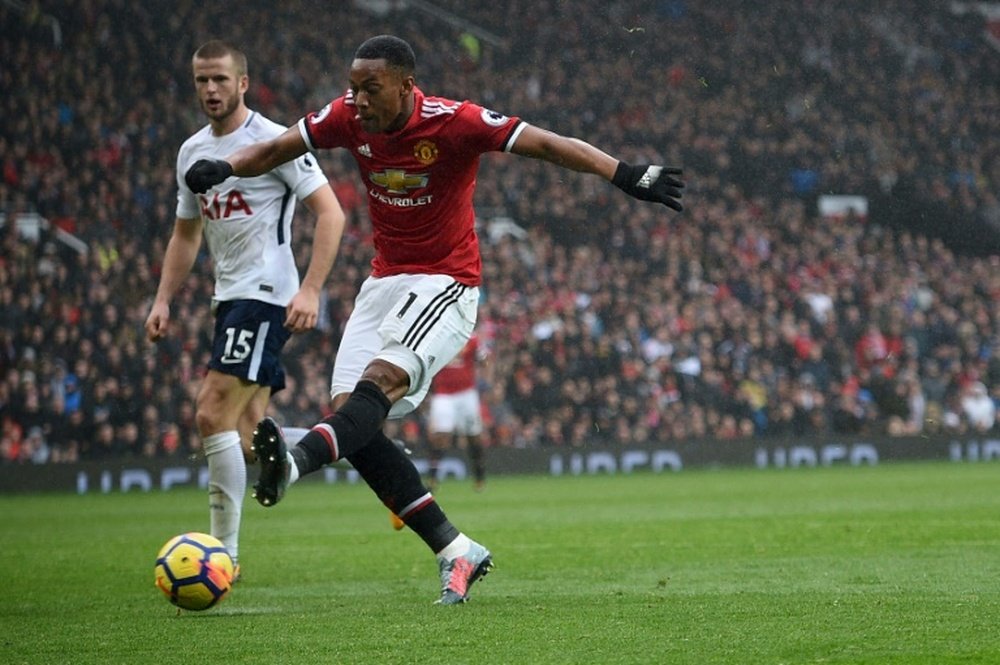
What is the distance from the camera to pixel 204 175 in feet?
20.7

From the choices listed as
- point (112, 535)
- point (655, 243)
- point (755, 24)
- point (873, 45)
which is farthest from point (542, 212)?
point (112, 535)

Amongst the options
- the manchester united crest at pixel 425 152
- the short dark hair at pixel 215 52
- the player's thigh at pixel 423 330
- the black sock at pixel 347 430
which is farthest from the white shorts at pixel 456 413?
the black sock at pixel 347 430

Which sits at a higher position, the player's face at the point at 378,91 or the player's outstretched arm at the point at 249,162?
the player's face at the point at 378,91

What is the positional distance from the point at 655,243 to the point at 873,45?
897 cm

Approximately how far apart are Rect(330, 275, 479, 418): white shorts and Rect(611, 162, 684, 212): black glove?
37.5 inches

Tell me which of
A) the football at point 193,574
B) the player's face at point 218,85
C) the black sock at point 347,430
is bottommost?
the football at point 193,574

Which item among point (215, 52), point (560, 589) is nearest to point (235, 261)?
point (215, 52)

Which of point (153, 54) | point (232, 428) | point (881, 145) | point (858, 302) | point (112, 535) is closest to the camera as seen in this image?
point (232, 428)

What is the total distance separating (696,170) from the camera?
→ 28.0 m

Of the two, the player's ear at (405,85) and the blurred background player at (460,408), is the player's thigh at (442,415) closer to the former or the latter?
the blurred background player at (460,408)

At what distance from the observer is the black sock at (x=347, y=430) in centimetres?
559

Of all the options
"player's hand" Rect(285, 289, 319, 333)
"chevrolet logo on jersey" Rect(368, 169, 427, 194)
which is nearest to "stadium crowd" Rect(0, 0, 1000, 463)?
"player's hand" Rect(285, 289, 319, 333)

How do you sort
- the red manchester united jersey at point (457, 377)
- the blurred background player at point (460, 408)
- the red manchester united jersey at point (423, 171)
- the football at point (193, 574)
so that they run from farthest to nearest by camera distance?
the red manchester united jersey at point (457, 377) → the blurred background player at point (460, 408) → the red manchester united jersey at point (423, 171) → the football at point (193, 574)

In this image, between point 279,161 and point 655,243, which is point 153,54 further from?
point 279,161
